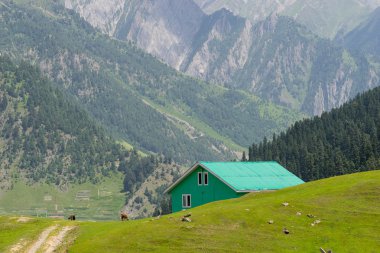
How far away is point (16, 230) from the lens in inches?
3049

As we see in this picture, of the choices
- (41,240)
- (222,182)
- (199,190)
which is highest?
(222,182)

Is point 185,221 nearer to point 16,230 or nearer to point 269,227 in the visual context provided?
point 269,227

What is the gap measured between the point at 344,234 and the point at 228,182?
160 ft

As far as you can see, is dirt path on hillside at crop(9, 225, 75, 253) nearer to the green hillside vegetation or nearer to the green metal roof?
the green hillside vegetation

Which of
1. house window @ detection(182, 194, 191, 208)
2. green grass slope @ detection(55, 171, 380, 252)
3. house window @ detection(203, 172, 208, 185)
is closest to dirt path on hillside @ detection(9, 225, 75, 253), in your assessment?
green grass slope @ detection(55, 171, 380, 252)

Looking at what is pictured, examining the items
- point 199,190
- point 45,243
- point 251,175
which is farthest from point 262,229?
point 251,175

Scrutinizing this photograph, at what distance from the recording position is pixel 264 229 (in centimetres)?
6912

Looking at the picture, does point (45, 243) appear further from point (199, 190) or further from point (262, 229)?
point (199, 190)

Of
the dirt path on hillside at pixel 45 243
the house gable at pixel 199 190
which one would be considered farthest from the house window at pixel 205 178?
the dirt path on hillside at pixel 45 243

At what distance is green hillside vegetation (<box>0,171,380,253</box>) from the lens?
65.5 metres

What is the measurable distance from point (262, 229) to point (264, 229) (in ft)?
0.58

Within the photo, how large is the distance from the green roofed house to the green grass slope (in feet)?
121

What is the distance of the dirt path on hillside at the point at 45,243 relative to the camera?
6919 cm

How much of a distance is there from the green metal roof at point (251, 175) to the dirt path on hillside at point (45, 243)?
146 ft
